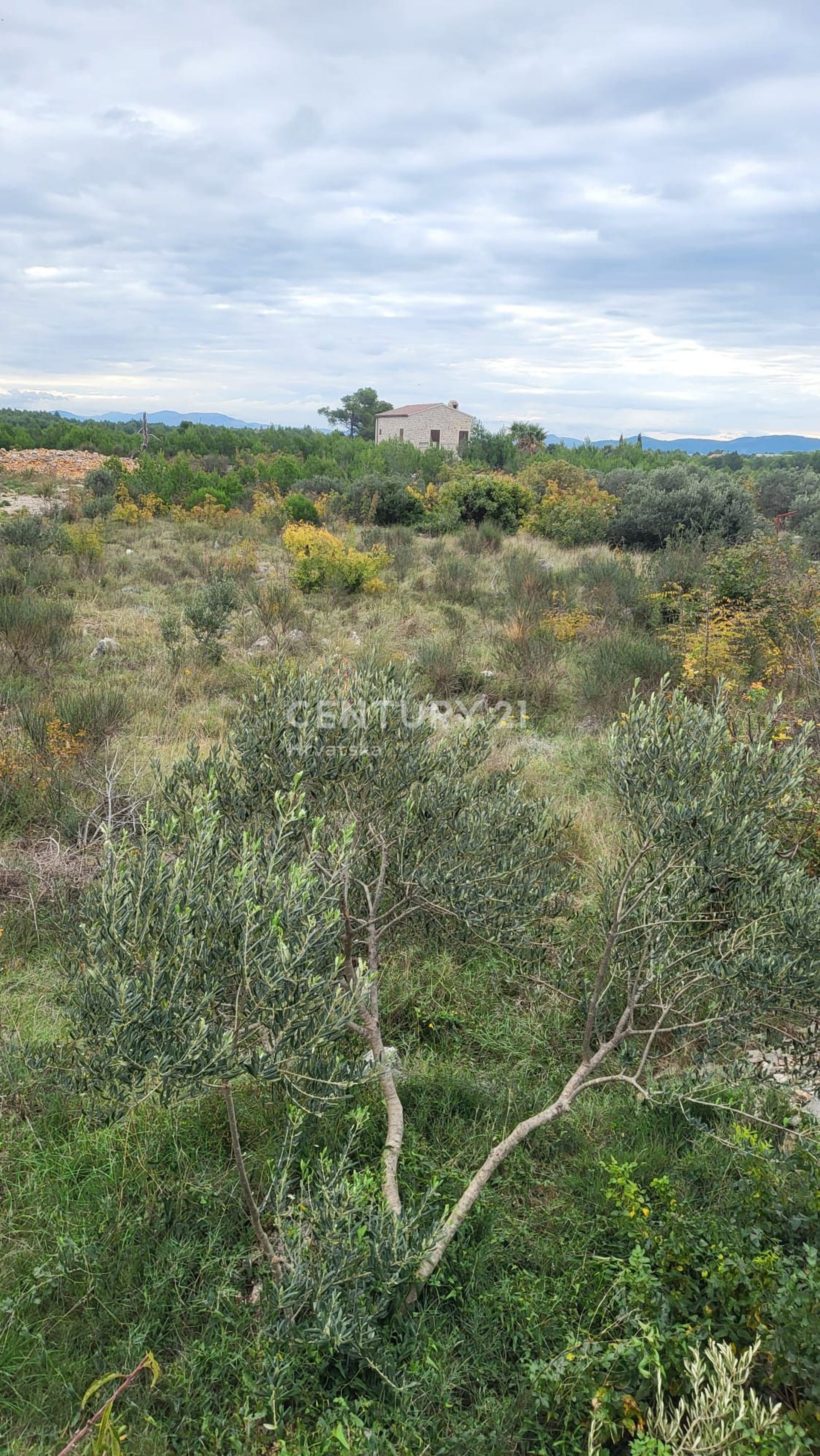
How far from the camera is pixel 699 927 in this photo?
3062 millimetres

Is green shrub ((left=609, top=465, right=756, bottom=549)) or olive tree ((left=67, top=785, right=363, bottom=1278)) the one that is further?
green shrub ((left=609, top=465, right=756, bottom=549))

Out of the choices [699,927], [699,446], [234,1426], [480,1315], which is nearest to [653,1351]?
[480,1315]

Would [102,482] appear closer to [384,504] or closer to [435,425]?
[384,504]

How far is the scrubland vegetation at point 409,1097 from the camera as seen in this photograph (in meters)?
1.93

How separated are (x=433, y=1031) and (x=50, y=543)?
13.2 meters

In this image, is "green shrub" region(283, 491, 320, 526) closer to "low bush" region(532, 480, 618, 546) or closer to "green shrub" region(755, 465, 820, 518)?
"low bush" region(532, 480, 618, 546)

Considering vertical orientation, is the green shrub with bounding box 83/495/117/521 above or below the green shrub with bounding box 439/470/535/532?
below

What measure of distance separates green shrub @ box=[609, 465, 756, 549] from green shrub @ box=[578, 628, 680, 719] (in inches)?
275

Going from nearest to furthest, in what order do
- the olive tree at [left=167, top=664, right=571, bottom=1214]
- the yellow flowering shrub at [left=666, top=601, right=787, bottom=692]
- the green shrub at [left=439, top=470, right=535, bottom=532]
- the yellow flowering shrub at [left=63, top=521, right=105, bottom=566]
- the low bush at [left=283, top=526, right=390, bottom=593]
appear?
the olive tree at [left=167, top=664, right=571, bottom=1214] → the yellow flowering shrub at [left=666, top=601, right=787, bottom=692] → the low bush at [left=283, top=526, right=390, bottom=593] → the yellow flowering shrub at [left=63, top=521, right=105, bottom=566] → the green shrub at [left=439, top=470, right=535, bottom=532]

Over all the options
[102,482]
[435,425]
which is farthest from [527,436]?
[102,482]

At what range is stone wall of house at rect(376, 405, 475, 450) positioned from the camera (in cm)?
Answer: 5056

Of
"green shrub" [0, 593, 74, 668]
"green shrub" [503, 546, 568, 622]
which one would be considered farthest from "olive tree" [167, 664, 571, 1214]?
"green shrub" [503, 546, 568, 622]

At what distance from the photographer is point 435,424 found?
168 feet

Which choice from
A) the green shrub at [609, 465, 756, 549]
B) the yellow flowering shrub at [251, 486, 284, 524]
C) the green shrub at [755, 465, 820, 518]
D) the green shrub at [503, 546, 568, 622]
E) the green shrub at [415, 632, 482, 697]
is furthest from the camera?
the green shrub at [755, 465, 820, 518]
